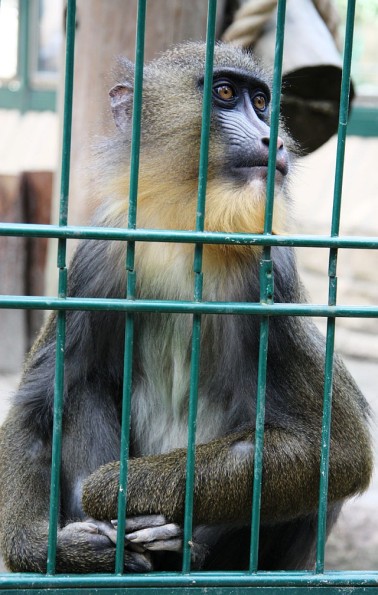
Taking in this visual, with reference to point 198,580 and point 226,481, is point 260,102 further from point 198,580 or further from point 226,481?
point 198,580

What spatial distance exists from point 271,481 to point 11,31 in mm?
10591

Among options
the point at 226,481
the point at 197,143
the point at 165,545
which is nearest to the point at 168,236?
the point at 197,143

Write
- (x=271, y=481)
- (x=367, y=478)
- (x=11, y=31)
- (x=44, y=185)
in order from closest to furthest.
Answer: (x=271, y=481) → (x=367, y=478) → (x=44, y=185) → (x=11, y=31)

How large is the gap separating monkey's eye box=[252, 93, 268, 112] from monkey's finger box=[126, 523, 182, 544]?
1587 mm

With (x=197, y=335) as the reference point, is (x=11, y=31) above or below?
above

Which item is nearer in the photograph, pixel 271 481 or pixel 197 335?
pixel 197 335

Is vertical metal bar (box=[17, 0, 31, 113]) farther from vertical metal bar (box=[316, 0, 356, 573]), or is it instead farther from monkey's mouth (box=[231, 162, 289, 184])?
vertical metal bar (box=[316, 0, 356, 573])

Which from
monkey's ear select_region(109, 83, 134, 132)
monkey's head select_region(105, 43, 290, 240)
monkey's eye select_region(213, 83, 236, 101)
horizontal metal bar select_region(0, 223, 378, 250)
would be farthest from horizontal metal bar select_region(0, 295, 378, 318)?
monkey's ear select_region(109, 83, 134, 132)

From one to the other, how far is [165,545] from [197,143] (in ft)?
4.59

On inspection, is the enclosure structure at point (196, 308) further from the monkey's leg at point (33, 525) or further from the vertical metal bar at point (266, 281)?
the monkey's leg at point (33, 525)

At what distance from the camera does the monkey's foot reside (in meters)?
3.25

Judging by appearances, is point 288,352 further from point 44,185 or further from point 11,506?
point 44,185

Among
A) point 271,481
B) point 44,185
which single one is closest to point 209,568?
point 271,481

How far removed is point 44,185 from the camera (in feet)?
28.9
